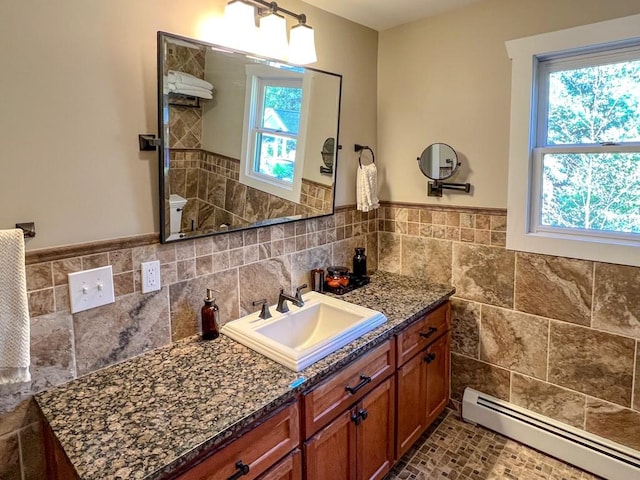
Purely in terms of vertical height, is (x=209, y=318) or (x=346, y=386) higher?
(x=209, y=318)

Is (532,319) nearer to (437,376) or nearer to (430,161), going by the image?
(437,376)

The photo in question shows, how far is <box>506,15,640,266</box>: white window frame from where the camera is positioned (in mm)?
1837

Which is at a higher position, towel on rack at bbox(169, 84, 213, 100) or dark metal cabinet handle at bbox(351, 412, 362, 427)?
towel on rack at bbox(169, 84, 213, 100)

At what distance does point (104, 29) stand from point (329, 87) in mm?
1117

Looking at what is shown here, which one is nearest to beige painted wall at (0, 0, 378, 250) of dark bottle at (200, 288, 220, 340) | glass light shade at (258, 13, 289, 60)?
glass light shade at (258, 13, 289, 60)

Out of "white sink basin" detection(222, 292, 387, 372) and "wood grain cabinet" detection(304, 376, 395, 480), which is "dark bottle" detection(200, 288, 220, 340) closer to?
"white sink basin" detection(222, 292, 387, 372)

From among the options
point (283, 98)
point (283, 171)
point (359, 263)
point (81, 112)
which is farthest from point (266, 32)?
point (359, 263)

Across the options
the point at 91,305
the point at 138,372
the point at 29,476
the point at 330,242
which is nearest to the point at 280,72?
Result: the point at 330,242

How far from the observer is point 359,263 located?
2461 mm

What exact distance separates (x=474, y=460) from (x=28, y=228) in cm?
221

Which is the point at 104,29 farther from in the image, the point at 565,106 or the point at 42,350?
the point at 565,106

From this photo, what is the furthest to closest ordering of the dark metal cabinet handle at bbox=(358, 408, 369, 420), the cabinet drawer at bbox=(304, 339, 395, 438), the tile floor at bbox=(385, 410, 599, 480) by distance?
the tile floor at bbox=(385, 410, 599, 480)
the dark metal cabinet handle at bbox=(358, 408, 369, 420)
the cabinet drawer at bbox=(304, 339, 395, 438)

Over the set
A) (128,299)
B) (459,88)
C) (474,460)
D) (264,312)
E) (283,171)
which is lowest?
(474,460)

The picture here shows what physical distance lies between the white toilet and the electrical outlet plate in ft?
0.39
